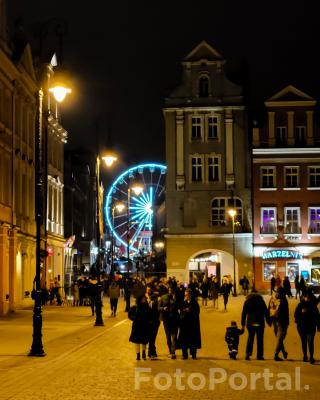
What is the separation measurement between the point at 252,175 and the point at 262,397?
184 ft

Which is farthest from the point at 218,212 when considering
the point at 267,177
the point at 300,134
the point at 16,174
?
the point at 16,174

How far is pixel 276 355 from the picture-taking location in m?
20.6

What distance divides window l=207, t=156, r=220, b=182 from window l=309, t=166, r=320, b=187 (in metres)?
7.48

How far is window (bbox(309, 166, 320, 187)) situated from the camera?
6912 centimetres

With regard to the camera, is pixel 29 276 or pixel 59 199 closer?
pixel 29 276

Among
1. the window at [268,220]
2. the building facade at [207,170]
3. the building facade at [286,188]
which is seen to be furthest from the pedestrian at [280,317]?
the building facade at [207,170]

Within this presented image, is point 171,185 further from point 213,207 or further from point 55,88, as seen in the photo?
point 55,88

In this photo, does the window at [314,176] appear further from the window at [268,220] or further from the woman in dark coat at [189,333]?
the woman in dark coat at [189,333]

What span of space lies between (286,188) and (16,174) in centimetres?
3042

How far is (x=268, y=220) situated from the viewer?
69312mm

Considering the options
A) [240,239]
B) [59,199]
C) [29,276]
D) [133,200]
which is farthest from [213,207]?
[29,276]

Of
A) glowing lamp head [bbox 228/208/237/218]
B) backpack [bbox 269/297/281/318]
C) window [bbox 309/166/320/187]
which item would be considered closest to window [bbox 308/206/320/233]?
window [bbox 309/166/320/187]

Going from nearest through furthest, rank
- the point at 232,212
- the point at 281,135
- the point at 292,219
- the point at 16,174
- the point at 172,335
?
1. the point at 172,335
2. the point at 16,174
3. the point at 232,212
4. the point at 292,219
5. the point at 281,135

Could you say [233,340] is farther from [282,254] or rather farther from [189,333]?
[282,254]
